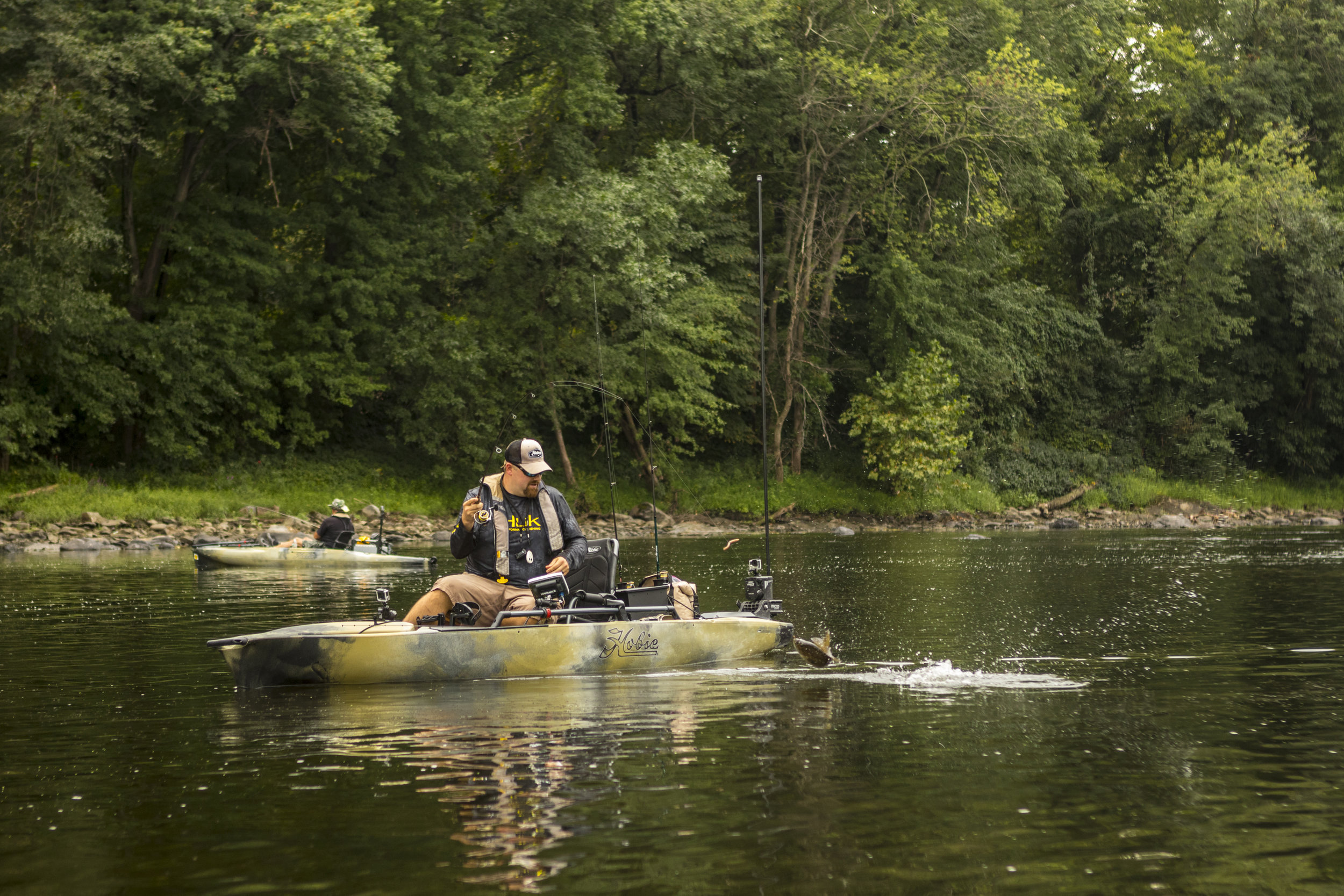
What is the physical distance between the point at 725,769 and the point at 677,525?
28795mm

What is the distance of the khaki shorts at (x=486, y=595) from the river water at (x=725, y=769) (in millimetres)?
711

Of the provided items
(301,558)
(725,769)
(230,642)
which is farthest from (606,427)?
(301,558)

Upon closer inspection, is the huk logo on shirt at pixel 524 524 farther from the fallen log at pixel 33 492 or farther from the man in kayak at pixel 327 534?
the fallen log at pixel 33 492

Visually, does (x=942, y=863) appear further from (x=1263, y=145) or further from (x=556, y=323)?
(x=1263, y=145)

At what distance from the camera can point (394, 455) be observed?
37188mm

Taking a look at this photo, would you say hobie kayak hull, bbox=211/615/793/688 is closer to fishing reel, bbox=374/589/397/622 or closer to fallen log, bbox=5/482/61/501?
fishing reel, bbox=374/589/397/622

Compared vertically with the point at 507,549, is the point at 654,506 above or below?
above

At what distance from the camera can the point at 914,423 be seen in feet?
128

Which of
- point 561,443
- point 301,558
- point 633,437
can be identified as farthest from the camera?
point 633,437

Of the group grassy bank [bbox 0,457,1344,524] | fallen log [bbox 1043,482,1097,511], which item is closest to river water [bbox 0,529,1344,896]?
grassy bank [bbox 0,457,1344,524]

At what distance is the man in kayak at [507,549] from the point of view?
10.7m

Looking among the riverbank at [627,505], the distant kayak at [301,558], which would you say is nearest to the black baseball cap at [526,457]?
the distant kayak at [301,558]

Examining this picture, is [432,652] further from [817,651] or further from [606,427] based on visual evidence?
[606,427]

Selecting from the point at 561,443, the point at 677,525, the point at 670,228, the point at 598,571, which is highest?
the point at 670,228
